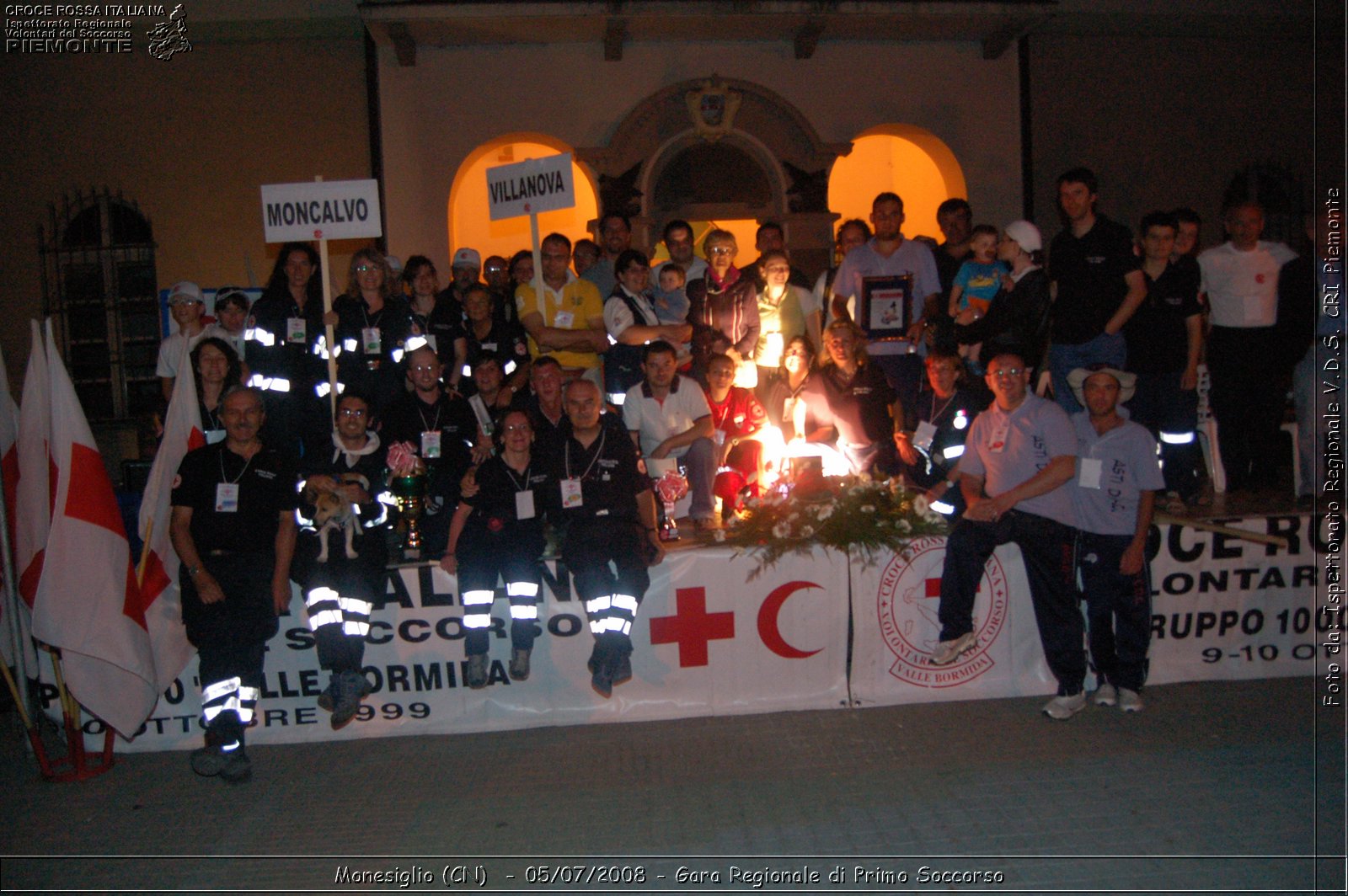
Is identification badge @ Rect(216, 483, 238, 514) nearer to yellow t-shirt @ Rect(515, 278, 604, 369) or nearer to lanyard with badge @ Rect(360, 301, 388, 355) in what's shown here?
lanyard with badge @ Rect(360, 301, 388, 355)

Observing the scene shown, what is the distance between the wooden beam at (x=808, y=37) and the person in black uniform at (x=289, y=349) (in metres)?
7.14

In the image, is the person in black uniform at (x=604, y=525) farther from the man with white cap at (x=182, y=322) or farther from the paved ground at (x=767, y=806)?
the man with white cap at (x=182, y=322)

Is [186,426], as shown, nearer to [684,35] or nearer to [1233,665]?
[1233,665]

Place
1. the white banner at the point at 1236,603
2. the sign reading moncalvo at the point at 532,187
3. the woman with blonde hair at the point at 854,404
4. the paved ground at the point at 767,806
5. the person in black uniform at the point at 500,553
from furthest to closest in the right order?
the sign reading moncalvo at the point at 532,187 → the woman with blonde hair at the point at 854,404 → the white banner at the point at 1236,603 → the person in black uniform at the point at 500,553 → the paved ground at the point at 767,806

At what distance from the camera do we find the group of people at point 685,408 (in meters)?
5.75

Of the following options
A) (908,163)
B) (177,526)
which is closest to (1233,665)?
(177,526)

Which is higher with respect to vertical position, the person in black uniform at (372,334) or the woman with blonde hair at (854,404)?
the person in black uniform at (372,334)

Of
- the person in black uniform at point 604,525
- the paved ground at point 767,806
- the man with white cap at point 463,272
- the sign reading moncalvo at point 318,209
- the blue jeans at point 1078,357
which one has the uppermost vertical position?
the sign reading moncalvo at point 318,209

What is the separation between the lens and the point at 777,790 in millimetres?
4902

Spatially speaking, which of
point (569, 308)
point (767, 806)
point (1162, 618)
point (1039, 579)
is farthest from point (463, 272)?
point (1162, 618)

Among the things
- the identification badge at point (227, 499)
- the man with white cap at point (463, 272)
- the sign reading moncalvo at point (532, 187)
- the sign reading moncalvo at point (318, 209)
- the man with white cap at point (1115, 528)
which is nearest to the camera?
the identification badge at point (227, 499)

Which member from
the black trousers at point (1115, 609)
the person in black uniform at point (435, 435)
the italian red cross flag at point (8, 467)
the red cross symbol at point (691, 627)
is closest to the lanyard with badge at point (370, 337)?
the person in black uniform at point (435, 435)

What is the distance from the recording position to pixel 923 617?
618 centimetres

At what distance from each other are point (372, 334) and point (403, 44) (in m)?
5.90
